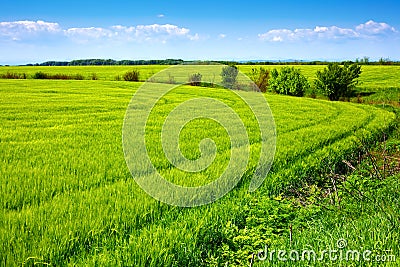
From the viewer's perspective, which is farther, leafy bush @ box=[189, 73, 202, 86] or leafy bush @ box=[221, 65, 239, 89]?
leafy bush @ box=[189, 73, 202, 86]

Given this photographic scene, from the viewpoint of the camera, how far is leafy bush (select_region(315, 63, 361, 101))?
30.8 metres

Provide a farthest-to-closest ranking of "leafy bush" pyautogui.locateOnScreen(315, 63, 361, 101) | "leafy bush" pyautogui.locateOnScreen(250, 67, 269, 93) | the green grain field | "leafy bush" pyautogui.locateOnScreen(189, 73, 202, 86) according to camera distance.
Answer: "leafy bush" pyautogui.locateOnScreen(250, 67, 269, 93)
"leafy bush" pyautogui.locateOnScreen(189, 73, 202, 86)
"leafy bush" pyautogui.locateOnScreen(315, 63, 361, 101)
the green grain field

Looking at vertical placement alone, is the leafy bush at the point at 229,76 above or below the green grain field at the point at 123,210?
above

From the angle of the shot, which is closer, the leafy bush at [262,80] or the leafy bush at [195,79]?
the leafy bush at [195,79]

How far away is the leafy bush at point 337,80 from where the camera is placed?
30797 millimetres

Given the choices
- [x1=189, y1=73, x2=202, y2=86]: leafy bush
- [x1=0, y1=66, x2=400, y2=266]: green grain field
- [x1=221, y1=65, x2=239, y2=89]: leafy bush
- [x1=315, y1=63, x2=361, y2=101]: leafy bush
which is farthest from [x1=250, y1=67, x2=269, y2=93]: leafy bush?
[x1=0, y1=66, x2=400, y2=266]: green grain field

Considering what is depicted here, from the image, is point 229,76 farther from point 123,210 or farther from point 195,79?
point 123,210

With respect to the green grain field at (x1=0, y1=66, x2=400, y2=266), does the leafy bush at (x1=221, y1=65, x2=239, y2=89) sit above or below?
above

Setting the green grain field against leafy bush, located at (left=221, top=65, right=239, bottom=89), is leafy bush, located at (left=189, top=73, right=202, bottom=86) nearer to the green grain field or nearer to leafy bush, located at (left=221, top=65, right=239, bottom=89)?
leafy bush, located at (left=221, top=65, right=239, bottom=89)

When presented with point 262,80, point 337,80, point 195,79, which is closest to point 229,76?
point 195,79

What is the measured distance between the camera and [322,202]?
5559mm

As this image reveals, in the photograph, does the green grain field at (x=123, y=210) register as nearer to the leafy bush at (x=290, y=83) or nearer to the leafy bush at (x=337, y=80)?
the leafy bush at (x=337, y=80)

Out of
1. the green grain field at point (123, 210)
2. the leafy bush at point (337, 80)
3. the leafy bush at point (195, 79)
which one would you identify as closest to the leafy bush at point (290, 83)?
the leafy bush at point (337, 80)

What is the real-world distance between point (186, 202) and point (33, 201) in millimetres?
1986
